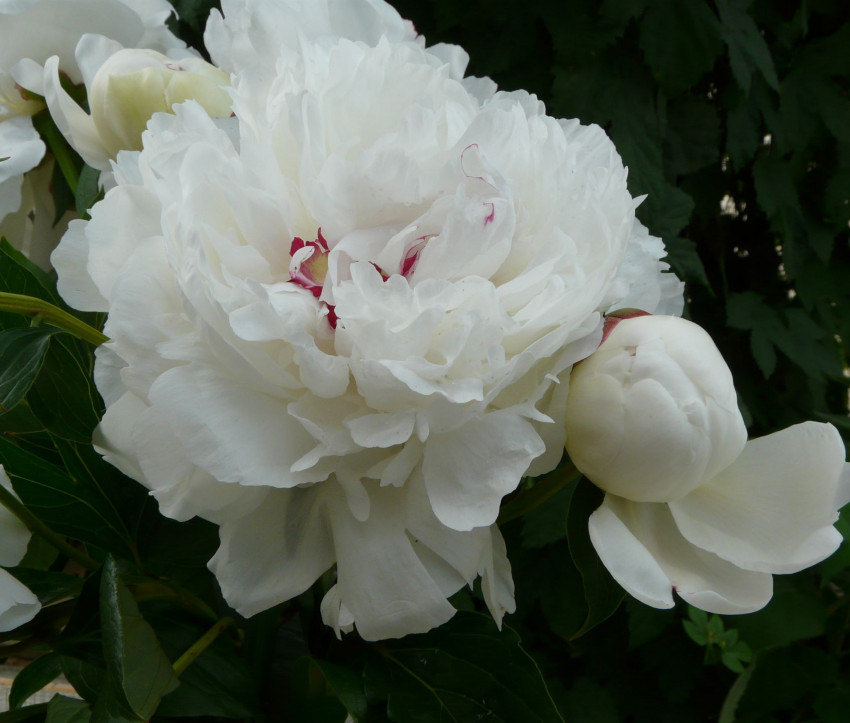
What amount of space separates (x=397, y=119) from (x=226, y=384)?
90 mm

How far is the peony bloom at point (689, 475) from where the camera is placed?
20 centimetres

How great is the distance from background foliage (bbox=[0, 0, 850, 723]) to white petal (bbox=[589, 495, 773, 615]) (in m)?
0.02

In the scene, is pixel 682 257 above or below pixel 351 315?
below

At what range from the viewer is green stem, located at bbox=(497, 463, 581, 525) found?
9.8 inches

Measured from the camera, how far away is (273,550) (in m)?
0.22

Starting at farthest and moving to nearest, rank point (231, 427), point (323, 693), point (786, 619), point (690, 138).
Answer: point (690, 138) < point (786, 619) < point (323, 693) < point (231, 427)

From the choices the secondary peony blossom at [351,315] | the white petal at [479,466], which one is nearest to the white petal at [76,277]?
the secondary peony blossom at [351,315]

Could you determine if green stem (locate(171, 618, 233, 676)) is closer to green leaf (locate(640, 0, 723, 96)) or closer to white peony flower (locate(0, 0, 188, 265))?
white peony flower (locate(0, 0, 188, 265))

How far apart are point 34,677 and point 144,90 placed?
189mm

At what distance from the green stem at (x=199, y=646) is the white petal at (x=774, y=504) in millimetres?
163

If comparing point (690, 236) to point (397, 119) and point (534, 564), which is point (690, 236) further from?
point (397, 119)

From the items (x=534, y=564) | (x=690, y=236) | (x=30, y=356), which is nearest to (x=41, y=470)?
(x=30, y=356)

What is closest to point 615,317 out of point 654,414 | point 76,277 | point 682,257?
point 654,414

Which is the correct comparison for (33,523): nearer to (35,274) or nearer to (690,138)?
(35,274)
